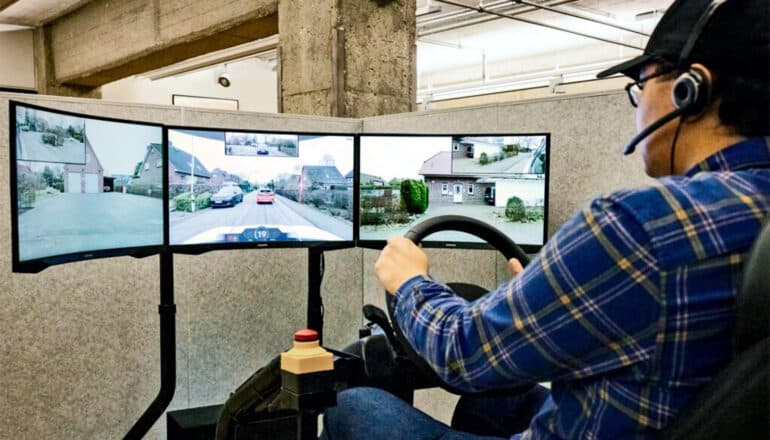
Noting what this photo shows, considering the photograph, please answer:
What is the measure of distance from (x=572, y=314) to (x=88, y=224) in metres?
1.32

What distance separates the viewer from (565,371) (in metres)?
0.68

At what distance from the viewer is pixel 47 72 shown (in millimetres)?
6500

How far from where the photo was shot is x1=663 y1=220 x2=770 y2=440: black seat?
1.85 ft

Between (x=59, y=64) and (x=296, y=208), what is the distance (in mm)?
5451

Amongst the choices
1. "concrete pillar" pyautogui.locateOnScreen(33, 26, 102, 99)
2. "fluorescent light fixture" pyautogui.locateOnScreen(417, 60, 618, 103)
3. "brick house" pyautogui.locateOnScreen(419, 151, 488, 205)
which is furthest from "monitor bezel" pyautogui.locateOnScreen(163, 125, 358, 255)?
"concrete pillar" pyautogui.locateOnScreen(33, 26, 102, 99)

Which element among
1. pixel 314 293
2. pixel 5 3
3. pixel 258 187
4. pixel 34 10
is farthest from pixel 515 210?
pixel 34 10

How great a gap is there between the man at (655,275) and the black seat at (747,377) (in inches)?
1.4

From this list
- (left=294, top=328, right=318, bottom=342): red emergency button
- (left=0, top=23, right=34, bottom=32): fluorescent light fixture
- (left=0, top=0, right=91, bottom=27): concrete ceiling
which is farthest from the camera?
(left=0, top=23, right=34, bottom=32): fluorescent light fixture

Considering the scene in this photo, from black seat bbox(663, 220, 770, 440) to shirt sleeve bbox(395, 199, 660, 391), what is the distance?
0.07m

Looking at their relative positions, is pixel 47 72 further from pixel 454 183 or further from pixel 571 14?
pixel 454 183

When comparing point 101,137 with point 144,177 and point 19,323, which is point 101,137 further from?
point 19,323

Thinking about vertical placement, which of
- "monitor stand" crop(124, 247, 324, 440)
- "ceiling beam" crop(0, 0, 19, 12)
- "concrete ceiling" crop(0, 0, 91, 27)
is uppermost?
"concrete ceiling" crop(0, 0, 91, 27)

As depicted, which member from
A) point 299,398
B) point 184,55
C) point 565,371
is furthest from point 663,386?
point 184,55

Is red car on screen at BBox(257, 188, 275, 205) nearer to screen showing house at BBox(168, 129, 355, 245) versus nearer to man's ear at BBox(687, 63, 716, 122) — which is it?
screen showing house at BBox(168, 129, 355, 245)
